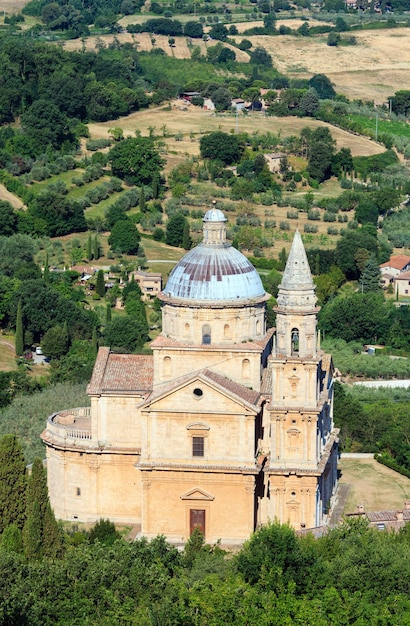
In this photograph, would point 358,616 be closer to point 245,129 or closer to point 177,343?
point 177,343

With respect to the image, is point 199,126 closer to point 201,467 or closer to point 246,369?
point 246,369

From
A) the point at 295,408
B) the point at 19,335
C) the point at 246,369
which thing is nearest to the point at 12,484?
the point at 246,369

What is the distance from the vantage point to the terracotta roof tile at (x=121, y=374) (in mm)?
83500

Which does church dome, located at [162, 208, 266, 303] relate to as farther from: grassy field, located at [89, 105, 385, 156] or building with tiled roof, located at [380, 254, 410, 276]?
grassy field, located at [89, 105, 385, 156]

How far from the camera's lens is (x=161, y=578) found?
69812 millimetres

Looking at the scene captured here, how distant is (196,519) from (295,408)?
6566 millimetres

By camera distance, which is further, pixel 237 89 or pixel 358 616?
pixel 237 89

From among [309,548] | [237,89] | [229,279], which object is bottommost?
[237,89]

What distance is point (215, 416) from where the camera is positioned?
263 ft

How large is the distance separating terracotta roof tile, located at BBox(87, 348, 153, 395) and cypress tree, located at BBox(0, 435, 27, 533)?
454 centimetres

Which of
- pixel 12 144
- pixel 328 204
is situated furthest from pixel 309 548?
pixel 12 144

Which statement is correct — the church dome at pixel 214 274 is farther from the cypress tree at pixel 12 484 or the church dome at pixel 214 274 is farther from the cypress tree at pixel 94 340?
the cypress tree at pixel 94 340

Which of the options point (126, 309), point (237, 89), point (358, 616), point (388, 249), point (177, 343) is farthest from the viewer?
point (237, 89)

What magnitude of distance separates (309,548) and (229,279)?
14.4m
